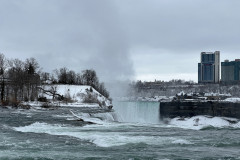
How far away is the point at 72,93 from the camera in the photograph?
106 meters

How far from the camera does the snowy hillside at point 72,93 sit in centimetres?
9883

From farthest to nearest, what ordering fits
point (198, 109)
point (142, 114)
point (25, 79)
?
point (25, 79) → point (142, 114) → point (198, 109)

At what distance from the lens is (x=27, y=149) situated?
2134 centimetres

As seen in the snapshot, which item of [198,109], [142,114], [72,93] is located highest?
[72,93]

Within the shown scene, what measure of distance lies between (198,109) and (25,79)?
49607mm

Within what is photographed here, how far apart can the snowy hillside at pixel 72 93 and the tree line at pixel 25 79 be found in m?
3.30

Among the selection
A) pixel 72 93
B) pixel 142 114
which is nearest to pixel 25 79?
pixel 72 93

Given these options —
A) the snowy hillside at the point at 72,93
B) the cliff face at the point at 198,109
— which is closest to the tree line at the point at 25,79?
the snowy hillside at the point at 72,93

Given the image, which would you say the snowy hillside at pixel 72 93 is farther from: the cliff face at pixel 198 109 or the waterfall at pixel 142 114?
the cliff face at pixel 198 109

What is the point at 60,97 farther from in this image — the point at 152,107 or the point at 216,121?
the point at 216,121

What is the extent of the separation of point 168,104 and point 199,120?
6.93m

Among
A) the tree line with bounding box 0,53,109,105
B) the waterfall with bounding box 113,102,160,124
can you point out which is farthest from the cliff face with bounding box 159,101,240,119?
the tree line with bounding box 0,53,109,105

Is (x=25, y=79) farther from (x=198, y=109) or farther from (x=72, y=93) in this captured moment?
(x=198, y=109)

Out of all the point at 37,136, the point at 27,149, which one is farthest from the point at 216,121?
the point at 27,149
